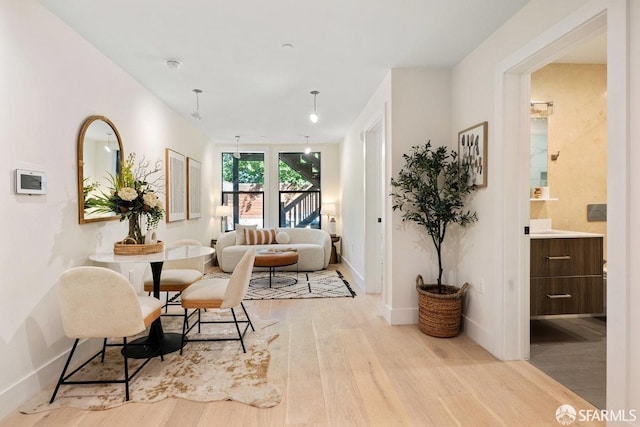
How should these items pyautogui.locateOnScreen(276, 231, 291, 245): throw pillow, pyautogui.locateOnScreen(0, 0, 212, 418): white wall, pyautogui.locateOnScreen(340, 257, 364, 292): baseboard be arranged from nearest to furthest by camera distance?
pyautogui.locateOnScreen(0, 0, 212, 418): white wall < pyautogui.locateOnScreen(340, 257, 364, 292): baseboard < pyautogui.locateOnScreen(276, 231, 291, 245): throw pillow

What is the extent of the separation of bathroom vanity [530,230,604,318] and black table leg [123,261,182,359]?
304 centimetres

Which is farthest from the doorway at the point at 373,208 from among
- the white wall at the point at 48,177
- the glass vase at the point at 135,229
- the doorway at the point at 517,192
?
the white wall at the point at 48,177

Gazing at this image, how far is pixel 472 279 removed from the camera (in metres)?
3.10

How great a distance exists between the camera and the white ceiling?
233cm

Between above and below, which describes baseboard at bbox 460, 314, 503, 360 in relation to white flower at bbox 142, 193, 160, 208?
below

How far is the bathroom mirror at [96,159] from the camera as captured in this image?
2668 millimetres

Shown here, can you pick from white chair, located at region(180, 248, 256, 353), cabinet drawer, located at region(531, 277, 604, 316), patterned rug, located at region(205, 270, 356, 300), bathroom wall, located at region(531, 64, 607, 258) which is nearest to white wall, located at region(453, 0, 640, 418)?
cabinet drawer, located at region(531, 277, 604, 316)

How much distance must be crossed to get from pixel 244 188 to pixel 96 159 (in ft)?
15.8

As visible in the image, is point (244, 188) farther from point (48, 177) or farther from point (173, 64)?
point (48, 177)

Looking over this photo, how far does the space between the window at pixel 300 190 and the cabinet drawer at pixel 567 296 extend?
5.20 m

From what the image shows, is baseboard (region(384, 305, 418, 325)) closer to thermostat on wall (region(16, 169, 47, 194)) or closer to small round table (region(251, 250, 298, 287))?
small round table (region(251, 250, 298, 287))

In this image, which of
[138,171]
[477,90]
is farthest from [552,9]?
[138,171]

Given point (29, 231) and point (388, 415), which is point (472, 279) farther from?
point (29, 231)

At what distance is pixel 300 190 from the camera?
7.74m
